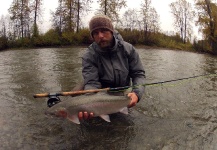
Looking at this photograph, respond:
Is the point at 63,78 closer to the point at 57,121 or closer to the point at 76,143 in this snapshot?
the point at 57,121

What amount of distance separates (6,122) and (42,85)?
308 centimetres

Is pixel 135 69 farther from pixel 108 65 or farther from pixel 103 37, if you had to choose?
pixel 103 37

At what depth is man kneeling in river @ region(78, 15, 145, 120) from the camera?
4.21 metres

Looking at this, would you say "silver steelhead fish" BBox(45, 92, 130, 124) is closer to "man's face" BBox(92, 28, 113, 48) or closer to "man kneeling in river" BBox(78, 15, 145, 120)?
"man kneeling in river" BBox(78, 15, 145, 120)

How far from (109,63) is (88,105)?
45.7 inches

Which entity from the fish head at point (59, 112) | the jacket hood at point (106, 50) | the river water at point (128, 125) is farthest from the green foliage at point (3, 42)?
the fish head at point (59, 112)

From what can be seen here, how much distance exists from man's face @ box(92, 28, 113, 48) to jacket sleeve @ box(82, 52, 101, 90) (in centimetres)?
36

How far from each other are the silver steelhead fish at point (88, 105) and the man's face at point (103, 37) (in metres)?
0.98

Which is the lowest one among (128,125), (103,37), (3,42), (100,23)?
(128,125)

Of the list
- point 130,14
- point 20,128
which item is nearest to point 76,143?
point 20,128

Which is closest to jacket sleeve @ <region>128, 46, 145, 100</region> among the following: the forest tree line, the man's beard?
the man's beard

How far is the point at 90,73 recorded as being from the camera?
14.4 feet

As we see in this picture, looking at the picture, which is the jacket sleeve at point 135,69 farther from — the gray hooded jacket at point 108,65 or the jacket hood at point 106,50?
the jacket hood at point 106,50

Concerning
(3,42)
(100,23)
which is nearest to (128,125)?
(100,23)
